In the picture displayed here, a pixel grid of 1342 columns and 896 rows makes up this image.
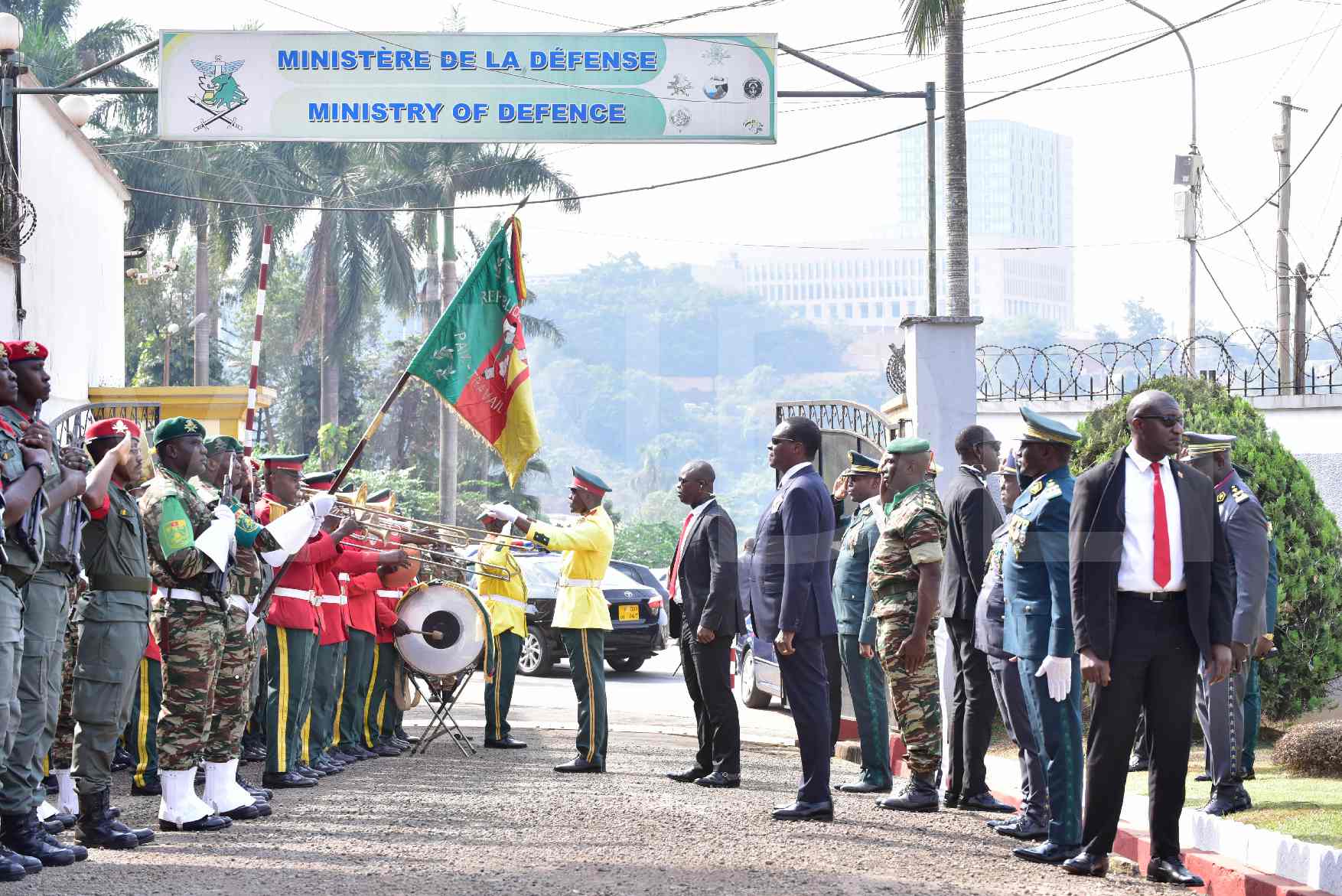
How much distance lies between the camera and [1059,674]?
7.20 meters

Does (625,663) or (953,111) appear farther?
(625,663)

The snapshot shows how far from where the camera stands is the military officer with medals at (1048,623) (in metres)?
7.29

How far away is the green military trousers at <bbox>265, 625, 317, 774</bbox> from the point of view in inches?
379

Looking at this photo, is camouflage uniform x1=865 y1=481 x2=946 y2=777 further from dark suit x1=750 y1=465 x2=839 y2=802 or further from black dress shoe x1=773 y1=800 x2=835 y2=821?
black dress shoe x1=773 y1=800 x2=835 y2=821

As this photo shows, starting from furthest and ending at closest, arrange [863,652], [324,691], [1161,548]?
1. [324,691]
2. [863,652]
3. [1161,548]

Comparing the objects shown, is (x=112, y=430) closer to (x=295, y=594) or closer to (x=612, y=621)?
(x=295, y=594)

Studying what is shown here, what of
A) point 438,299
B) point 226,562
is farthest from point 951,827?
point 438,299

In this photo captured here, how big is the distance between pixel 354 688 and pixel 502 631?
1.52 metres

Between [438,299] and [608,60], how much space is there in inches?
1116

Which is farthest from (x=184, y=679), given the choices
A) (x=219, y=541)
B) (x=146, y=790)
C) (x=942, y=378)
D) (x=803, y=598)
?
(x=942, y=378)

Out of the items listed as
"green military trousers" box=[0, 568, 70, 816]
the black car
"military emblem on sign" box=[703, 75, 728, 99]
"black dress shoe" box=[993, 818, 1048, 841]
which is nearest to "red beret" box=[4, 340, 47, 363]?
"green military trousers" box=[0, 568, 70, 816]

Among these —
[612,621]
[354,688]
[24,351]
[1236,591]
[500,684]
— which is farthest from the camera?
Answer: [612,621]

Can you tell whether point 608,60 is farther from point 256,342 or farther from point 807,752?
point 807,752

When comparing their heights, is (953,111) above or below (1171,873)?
above
